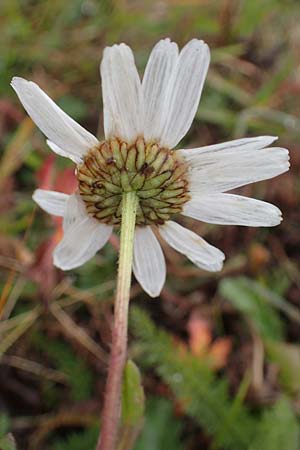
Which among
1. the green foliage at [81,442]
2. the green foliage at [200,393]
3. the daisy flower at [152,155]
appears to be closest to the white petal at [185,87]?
the daisy flower at [152,155]

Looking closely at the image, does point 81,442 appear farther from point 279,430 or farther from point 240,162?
point 240,162

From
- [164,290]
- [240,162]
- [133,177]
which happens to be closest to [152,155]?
[133,177]

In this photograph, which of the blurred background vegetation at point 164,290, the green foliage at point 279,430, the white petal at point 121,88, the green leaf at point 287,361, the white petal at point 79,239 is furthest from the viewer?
the green leaf at point 287,361

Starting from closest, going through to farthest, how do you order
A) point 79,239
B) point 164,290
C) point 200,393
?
point 79,239 → point 200,393 → point 164,290

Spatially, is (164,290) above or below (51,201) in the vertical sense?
below

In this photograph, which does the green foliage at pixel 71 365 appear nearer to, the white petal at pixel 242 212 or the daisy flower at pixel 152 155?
the daisy flower at pixel 152 155

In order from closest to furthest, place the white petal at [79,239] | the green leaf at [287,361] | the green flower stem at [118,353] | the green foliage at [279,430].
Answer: the green flower stem at [118,353] < the white petal at [79,239] < the green foliage at [279,430] < the green leaf at [287,361]
